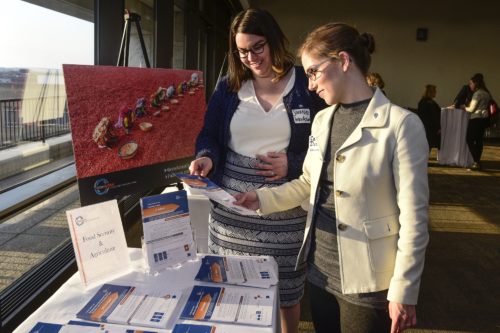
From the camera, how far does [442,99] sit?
11391mm

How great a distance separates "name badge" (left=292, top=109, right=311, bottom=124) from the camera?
155 centimetres

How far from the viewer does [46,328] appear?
97 cm

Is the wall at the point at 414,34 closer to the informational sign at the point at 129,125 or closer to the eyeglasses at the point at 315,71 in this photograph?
the informational sign at the point at 129,125

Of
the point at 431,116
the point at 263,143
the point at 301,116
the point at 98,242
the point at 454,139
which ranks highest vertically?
the point at 431,116

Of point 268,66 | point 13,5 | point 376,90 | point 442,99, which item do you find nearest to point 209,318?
point 376,90

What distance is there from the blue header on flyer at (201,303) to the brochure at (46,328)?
0.91ft

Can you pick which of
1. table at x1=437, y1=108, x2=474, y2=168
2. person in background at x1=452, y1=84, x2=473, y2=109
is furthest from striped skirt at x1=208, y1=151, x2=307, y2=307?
person in background at x1=452, y1=84, x2=473, y2=109

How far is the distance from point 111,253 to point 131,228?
2268 mm

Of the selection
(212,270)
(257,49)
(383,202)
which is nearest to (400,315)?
(383,202)

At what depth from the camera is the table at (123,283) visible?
1.00m

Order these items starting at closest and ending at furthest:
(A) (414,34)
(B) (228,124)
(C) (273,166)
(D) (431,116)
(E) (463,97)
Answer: (C) (273,166), (B) (228,124), (D) (431,116), (E) (463,97), (A) (414,34)

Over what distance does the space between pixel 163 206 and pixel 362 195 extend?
561mm

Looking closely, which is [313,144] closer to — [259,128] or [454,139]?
[259,128]

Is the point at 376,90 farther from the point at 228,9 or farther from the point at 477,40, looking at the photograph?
the point at 477,40
